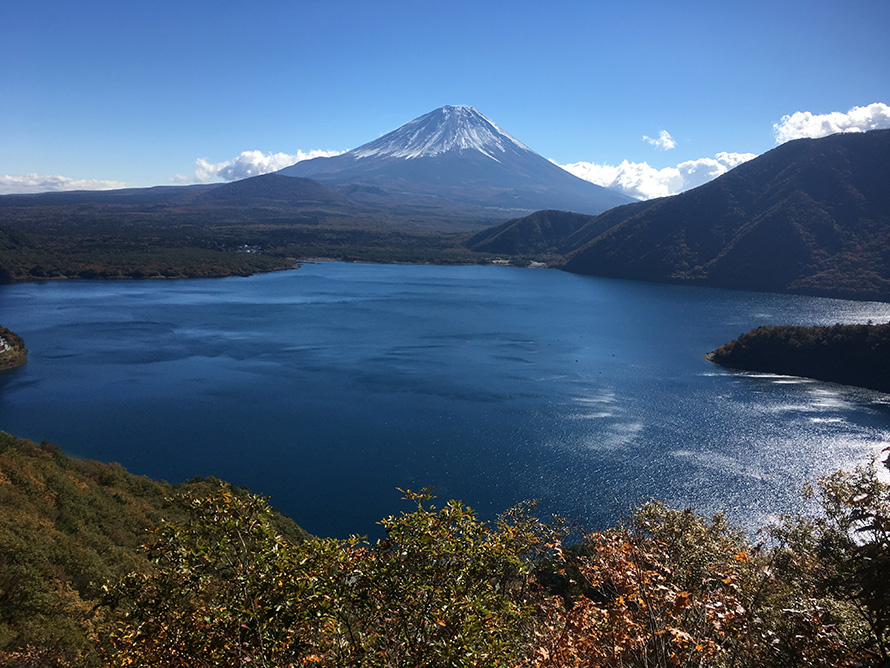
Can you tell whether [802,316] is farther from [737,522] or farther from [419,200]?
[419,200]

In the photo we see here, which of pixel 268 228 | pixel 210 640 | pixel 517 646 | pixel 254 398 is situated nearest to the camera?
pixel 210 640

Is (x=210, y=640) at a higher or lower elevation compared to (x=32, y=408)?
higher

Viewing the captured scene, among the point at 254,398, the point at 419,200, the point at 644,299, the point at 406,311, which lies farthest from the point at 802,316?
the point at 419,200

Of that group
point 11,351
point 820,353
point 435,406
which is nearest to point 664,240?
point 820,353

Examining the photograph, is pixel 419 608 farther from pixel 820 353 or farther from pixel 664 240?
pixel 664 240

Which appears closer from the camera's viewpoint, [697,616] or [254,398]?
[697,616]

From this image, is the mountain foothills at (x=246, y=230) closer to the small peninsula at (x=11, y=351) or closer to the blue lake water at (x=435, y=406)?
the blue lake water at (x=435, y=406)
